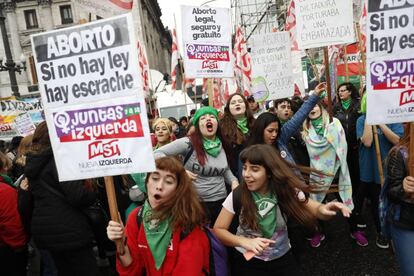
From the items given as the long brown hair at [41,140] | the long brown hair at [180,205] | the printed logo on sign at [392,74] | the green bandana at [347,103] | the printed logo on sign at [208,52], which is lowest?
the long brown hair at [180,205]

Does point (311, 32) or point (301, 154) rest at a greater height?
point (311, 32)

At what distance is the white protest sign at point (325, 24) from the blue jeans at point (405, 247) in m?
2.47

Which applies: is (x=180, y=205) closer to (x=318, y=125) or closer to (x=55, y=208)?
(x=55, y=208)

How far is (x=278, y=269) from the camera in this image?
2.32 meters

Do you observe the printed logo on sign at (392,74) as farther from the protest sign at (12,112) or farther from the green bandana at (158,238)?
the protest sign at (12,112)

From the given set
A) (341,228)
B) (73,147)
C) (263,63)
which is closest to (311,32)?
(263,63)

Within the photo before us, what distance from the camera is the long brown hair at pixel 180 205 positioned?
2004 millimetres

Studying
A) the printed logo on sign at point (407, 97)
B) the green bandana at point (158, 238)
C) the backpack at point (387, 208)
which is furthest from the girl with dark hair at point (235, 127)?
the printed logo on sign at point (407, 97)

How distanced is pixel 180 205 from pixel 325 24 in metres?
3.25

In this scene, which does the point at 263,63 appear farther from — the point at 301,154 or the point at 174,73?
the point at 174,73

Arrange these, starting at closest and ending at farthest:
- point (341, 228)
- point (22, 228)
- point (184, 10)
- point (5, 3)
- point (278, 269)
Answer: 1. point (278, 269)
2. point (22, 228)
3. point (341, 228)
4. point (184, 10)
5. point (5, 3)

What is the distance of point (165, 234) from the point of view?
199 cm

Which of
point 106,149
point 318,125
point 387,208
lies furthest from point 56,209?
point 318,125

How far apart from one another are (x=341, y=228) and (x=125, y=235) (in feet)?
11.2
